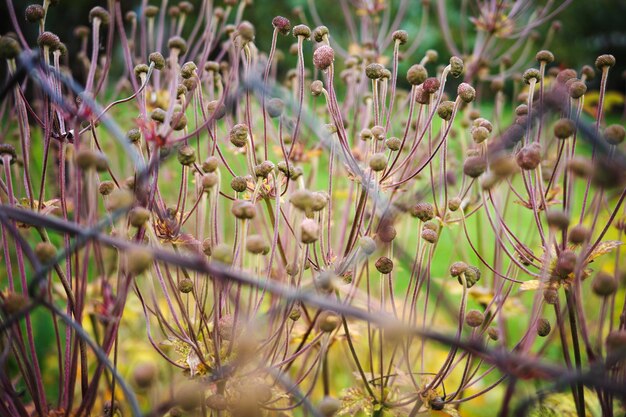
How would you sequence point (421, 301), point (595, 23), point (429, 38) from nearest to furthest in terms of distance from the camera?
point (421, 301) → point (429, 38) → point (595, 23)

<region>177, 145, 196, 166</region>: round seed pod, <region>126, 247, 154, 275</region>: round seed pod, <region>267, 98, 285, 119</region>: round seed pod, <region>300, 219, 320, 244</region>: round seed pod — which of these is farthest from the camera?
<region>267, 98, 285, 119</region>: round seed pod

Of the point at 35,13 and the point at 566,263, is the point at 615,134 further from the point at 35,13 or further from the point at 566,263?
the point at 35,13

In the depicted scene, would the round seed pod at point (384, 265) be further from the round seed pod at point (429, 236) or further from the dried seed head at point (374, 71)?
the dried seed head at point (374, 71)

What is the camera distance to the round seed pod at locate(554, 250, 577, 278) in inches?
21.7

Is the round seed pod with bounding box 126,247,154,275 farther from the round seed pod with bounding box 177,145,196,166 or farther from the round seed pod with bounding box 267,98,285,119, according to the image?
the round seed pod with bounding box 267,98,285,119

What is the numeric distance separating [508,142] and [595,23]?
5.63m

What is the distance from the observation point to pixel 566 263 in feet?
1.81

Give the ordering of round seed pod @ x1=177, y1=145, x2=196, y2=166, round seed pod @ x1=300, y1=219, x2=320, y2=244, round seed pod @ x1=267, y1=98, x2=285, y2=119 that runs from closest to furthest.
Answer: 1. round seed pod @ x1=300, y1=219, x2=320, y2=244
2. round seed pod @ x1=177, y1=145, x2=196, y2=166
3. round seed pod @ x1=267, y1=98, x2=285, y2=119

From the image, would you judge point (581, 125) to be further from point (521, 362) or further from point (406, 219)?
point (406, 219)

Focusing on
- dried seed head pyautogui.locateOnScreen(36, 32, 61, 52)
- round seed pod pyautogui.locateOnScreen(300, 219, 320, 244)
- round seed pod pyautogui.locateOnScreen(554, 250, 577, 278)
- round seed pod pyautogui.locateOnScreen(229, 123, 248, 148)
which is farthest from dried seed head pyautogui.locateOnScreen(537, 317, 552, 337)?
dried seed head pyautogui.locateOnScreen(36, 32, 61, 52)

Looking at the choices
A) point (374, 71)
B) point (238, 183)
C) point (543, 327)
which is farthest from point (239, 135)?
point (543, 327)

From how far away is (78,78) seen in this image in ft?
6.19

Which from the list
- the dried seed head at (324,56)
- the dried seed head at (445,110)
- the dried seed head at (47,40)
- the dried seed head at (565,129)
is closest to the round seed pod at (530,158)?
the dried seed head at (565,129)

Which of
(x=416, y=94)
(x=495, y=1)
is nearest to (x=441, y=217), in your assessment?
(x=416, y=94)
